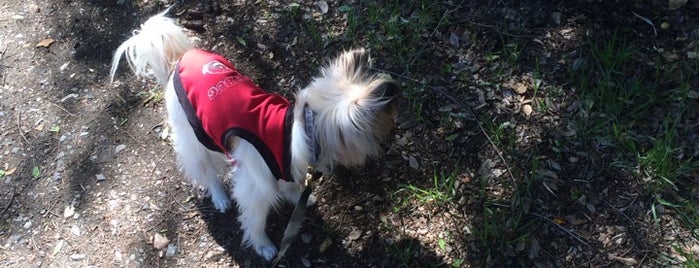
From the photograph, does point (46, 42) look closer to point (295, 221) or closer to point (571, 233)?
point (295, 221)

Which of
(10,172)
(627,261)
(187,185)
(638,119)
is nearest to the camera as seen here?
(627,261)

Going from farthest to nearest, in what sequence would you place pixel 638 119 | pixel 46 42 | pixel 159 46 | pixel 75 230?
pixel 46 42
pixel 75 230
pixel 638 119
pixel 159 46

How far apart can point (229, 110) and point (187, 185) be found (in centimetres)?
118

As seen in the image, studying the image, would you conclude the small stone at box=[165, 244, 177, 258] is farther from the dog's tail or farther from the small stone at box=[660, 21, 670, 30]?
the small stone at box=[660, 21, 670, 30]

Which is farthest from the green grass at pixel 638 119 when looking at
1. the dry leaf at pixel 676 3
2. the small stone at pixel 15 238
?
the small stone at pixel 15 238

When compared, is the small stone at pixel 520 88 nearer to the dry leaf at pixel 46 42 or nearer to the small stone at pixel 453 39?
the small stone at pixel 453 39

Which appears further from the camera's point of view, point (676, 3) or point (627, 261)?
point (676, 3)

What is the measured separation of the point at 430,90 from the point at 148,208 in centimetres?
206

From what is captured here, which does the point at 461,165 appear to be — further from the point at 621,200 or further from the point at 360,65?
the point at 360,65

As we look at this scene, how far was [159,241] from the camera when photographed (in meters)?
3.57

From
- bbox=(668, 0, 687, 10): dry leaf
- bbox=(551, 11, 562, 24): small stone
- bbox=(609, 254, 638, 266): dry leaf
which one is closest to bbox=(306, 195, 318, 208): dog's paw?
bbox=(609, 254, 638, 266): dry leaf

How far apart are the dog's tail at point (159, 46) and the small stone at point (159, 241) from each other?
3.40 ft

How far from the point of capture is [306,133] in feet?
8.73

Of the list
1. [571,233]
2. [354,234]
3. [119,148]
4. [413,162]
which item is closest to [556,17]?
[413,162]
